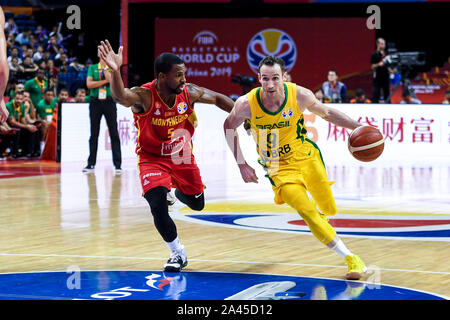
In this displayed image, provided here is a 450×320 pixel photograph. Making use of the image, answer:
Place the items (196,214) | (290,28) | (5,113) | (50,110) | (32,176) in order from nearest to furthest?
(5,113), (196,214), (32,176), (50,110), (290,28)

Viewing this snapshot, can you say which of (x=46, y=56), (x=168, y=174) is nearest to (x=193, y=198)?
(x=168, y=174)

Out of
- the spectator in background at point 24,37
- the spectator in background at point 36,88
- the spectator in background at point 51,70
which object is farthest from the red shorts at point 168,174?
the spectator in background at point 24,37

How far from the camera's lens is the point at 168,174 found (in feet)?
20.9

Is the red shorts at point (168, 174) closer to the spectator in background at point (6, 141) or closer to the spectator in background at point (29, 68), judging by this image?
the spectator in background at point (6, 141)

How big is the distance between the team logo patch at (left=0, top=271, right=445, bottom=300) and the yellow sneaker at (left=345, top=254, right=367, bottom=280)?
90mm

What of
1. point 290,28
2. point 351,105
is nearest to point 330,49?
point 290,28

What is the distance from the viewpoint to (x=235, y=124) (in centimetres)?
632

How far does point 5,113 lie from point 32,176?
996 centimetres

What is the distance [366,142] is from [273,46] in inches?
806

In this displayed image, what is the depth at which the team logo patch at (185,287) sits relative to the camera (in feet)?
17.0

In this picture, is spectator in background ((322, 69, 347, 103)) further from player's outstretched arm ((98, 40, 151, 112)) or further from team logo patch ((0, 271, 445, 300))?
team logo patch ((0, 271, 445, 300))

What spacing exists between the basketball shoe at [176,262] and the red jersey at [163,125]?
2.63 ft
